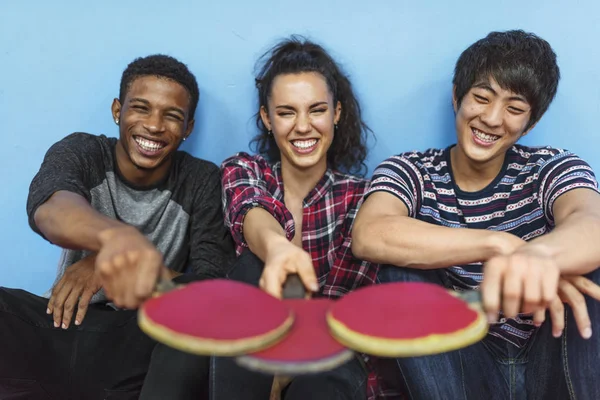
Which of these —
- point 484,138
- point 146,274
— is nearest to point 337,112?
point 484,138

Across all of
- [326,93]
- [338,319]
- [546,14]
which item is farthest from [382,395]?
[546,14]

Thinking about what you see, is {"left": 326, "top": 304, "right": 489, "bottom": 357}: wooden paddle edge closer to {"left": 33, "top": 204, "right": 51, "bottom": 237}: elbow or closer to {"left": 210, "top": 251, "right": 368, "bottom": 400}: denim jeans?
{"left": 210, "top": 251, "right": 368, "bottom": 400}: denim jeans

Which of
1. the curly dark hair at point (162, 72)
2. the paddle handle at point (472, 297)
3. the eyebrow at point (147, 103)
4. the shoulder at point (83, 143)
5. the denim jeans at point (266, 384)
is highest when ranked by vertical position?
the curly dark hair at point (162, 72)

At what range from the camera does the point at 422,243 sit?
1.03 m

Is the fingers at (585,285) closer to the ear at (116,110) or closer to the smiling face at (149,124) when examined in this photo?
the smiling face at (149,124)

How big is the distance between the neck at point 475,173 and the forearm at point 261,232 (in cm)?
42

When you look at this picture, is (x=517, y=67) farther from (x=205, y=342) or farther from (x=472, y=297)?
(x=205, y=342)

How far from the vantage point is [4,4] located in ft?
5.01

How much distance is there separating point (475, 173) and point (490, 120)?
13 cm

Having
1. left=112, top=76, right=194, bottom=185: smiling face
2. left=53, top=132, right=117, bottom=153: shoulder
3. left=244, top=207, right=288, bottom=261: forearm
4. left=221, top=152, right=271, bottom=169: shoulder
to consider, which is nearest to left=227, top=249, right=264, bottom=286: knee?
left=244, top=207, right=288, bottom=261: forearm

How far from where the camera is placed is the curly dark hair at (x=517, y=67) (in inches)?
47.4

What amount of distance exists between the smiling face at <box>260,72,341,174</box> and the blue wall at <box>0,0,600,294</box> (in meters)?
0.20

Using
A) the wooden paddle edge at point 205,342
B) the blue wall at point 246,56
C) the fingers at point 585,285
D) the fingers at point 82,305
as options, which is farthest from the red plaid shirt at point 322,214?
the wooden paddle edge at point 205,342

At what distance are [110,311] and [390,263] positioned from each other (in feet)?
2.11
